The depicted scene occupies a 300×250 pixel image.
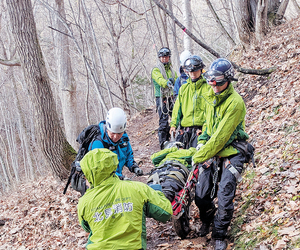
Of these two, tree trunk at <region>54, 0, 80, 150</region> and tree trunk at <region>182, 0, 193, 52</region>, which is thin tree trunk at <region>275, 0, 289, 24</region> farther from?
tree trunk at <region>54, 0, 80, 150</region>

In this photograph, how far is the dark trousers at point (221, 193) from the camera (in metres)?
3.89

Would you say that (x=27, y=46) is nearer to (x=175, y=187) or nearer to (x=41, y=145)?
(x=41, y=145)

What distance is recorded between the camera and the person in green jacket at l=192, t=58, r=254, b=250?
3.87 m

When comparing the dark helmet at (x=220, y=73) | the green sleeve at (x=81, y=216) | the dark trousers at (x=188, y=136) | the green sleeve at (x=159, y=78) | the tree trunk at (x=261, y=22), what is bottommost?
the green sleeve at (x=81, y=216)

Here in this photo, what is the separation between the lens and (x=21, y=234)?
7055 millimetres

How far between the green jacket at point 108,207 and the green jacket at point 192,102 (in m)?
3.02

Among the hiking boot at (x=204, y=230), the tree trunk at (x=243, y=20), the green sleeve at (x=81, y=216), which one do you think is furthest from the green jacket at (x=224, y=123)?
the tree trunk at (x=243, y=20)

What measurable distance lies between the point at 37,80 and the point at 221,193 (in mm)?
5820

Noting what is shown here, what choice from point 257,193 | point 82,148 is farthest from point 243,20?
point 82,148

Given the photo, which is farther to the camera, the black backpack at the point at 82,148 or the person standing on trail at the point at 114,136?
the black backpack at the point at 82,148

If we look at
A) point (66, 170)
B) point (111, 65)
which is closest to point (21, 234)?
point (66, 170)

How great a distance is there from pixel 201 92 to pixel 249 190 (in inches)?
80.1

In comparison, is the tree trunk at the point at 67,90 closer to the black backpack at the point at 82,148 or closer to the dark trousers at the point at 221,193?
the black backpack at the point at 82,148

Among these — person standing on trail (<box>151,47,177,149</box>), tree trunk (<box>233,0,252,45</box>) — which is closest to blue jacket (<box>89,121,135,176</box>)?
person standing on trail (<box>151,47,177,149</box>)
